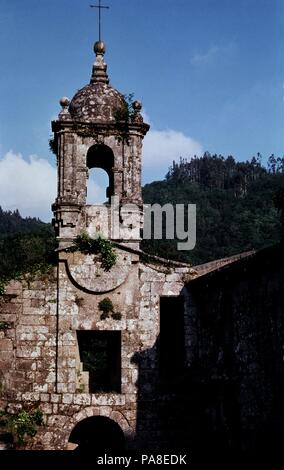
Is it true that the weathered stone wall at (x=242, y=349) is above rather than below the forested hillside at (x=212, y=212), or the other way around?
below

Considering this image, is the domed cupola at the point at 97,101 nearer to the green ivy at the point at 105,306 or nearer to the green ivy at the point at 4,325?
the green ivy at the point at 105,306

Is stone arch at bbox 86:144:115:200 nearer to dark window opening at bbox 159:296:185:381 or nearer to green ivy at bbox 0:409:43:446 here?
dark window opening at bbox 159:296:185:381

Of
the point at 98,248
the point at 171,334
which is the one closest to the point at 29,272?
the point at 98,248

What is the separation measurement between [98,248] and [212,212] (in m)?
37.8

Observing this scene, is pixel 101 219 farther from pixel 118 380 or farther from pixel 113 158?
pixel 118 380

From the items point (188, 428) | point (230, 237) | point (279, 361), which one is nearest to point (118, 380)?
point (188, 428)

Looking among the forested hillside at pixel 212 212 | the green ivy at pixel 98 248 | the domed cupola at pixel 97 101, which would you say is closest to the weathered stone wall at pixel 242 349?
the green ivy at pixel 98 248

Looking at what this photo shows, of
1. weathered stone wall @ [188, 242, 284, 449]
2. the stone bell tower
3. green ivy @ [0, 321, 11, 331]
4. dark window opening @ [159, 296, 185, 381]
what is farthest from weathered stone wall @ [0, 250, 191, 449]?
dark window opening @ [159, 296, 185, 381]

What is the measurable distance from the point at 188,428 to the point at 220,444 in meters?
1.75

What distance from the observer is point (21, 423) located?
16.8 m

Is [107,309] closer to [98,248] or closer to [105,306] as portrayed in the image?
[105,306]

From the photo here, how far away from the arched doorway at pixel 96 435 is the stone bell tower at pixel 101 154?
5099 mm

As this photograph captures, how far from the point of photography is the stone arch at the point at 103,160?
1886 cm

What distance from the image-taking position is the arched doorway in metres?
20.1
